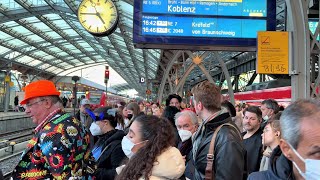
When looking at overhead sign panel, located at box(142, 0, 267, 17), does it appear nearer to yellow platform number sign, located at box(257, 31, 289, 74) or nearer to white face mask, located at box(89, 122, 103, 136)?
yellow platform number sign, located at box(257, 31, 289, 74)

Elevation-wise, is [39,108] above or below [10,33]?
below

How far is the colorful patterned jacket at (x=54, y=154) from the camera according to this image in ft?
8.48

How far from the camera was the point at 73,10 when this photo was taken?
70.3 feet

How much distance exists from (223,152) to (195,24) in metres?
4.95

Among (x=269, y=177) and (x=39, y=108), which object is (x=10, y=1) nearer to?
(x=39, y=108)

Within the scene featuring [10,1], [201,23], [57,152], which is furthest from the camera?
[10,1]

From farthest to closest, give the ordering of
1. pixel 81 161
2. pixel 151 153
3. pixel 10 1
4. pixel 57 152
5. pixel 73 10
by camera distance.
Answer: pixel 10 1 < pixel 73 10 < pixel 81 161 < pixel 57 152 < pixel 151 153

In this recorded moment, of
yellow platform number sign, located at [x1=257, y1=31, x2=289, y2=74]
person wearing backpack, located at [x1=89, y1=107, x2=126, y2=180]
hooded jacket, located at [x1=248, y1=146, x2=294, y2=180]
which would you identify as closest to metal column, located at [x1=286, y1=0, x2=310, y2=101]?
yellow platform number sign, located at [x1=257, y1=31, x2=289, y2=74]

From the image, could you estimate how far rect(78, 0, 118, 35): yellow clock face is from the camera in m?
8.26

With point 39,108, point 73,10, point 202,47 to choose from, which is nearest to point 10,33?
point 73,10

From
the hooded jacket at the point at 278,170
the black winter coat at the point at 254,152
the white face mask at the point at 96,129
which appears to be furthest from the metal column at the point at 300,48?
the hooded jacket at the point at 278,170

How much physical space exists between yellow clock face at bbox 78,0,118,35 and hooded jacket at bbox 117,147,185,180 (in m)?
6.29

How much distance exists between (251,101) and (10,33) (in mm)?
20640

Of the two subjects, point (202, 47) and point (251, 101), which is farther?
point (251, 101)
